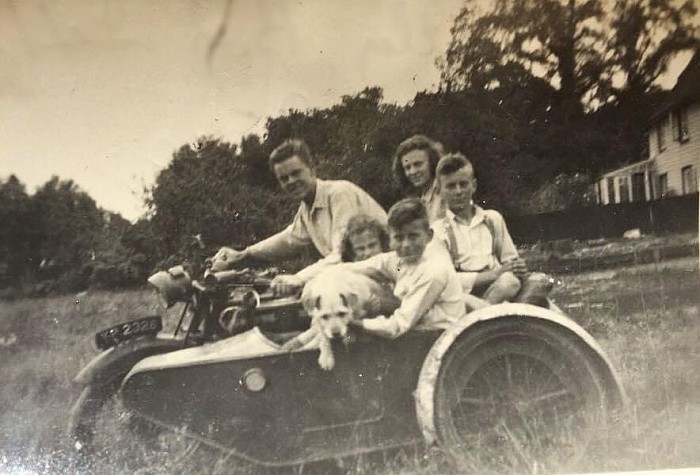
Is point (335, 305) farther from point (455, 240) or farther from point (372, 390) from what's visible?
point (455, 240)

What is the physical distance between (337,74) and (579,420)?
224 centimetres

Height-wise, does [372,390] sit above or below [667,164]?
below

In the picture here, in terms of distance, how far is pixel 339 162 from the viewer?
4.38m

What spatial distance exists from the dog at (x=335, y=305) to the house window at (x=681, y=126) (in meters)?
1.75

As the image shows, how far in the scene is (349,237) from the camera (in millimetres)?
4297

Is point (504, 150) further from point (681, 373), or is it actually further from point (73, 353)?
point (73, 353)

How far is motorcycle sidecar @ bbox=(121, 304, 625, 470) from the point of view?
4.08 meters

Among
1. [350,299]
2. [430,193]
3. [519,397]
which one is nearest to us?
[519,397]

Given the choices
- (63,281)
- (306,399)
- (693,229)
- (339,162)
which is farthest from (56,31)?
(693,229)

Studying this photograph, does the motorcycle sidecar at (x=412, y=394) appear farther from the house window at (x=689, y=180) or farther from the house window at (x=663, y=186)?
the house window at (x=689, y=180)

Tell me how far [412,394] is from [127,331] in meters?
1.55

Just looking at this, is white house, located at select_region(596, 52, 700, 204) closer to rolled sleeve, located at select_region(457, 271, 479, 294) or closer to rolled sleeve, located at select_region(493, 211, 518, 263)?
rolled sleeve, located at select_region(493, 211, 518, 263)

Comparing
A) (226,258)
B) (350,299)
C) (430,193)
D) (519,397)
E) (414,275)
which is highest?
(430,193)

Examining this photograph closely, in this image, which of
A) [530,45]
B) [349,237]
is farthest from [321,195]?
[530,45]
